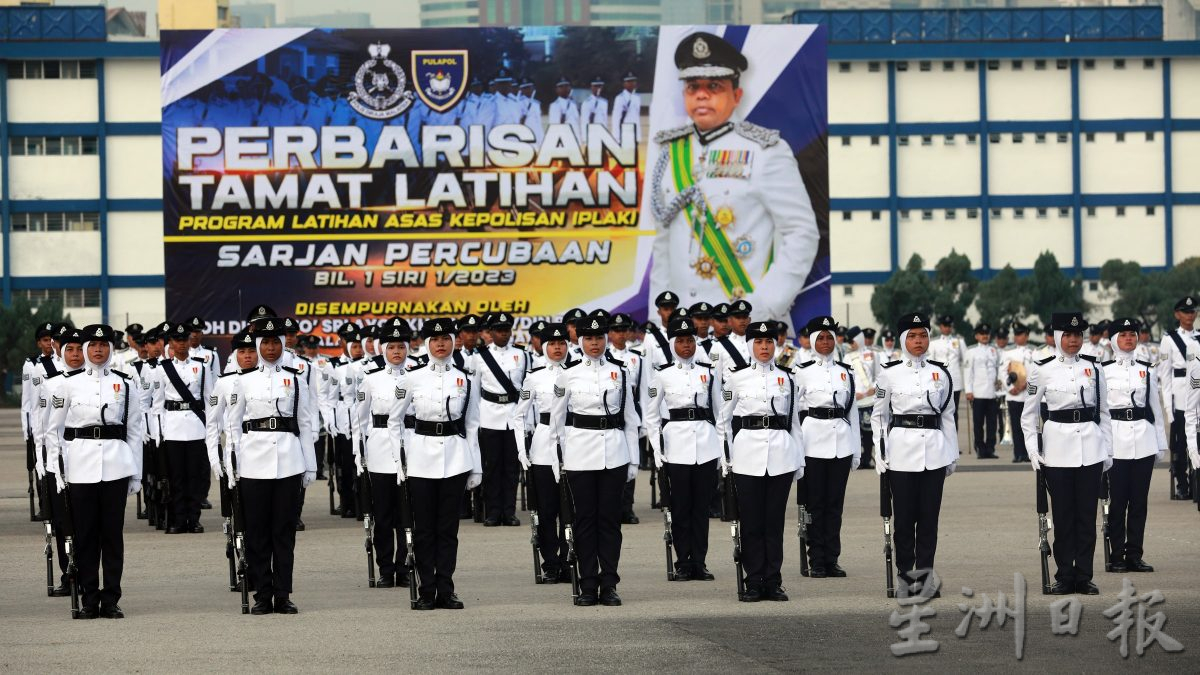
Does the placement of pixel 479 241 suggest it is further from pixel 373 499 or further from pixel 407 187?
pixel 373 499

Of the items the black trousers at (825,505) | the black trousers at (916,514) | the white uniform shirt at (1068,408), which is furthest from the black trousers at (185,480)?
the white uniform shirt at (1068,408)

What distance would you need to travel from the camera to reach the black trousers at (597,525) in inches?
508

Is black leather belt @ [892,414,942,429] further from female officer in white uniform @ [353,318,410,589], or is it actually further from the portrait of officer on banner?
the portrait of officer on banner

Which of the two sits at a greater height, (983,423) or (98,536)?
(98,536)

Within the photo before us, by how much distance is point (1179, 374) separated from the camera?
19.8 m

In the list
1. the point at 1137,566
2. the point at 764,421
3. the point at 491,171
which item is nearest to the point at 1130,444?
the point at 1137,566

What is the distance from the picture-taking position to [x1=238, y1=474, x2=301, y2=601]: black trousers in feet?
41.9

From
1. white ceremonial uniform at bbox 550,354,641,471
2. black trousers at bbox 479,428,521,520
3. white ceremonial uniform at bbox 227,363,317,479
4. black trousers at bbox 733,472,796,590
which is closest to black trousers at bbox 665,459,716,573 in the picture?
black trousers at bbox 733,472,796,590

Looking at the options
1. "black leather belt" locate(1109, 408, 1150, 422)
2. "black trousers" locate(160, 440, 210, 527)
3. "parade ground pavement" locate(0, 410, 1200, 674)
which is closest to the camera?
"parade ground pavement" locate(0, 410, 1200, 674)

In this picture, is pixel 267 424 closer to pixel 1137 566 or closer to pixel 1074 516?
pixel 1074 516

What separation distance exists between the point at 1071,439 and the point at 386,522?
4.98m

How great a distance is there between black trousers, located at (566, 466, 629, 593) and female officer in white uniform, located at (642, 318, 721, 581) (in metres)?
1.44

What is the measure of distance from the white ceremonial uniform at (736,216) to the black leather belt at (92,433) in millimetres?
20280

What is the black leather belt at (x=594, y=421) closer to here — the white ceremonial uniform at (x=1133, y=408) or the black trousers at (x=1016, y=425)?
the white ceremonial uniform at (x=1133, y=408)
